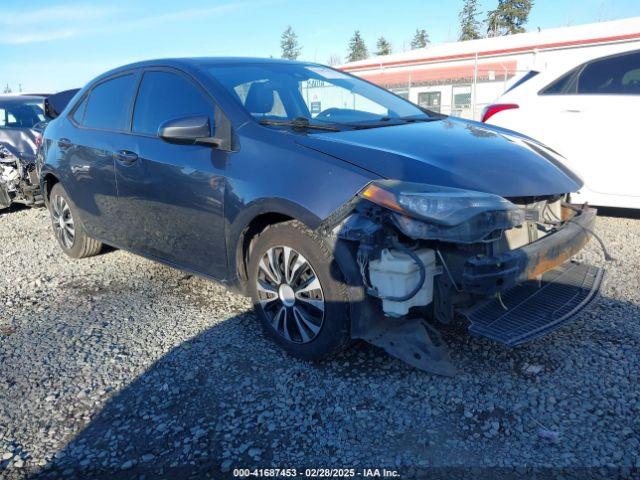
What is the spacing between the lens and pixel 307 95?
4109 mm

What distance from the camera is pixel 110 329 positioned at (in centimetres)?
379

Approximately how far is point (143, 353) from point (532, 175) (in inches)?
103

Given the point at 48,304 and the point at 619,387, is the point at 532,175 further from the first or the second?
the point at 48,304

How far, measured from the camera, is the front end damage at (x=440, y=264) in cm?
251

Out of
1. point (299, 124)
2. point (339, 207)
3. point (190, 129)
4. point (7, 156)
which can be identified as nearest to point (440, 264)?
point (339, 207)

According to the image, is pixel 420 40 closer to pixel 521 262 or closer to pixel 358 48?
pixel 358 48

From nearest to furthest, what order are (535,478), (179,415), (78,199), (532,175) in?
(535,478), (179,415), (532,175), (78,199)

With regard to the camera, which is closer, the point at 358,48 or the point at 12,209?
the point at 12,209

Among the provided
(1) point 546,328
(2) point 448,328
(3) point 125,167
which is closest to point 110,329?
(3) point 125,167

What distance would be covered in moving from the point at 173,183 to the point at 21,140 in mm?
5466

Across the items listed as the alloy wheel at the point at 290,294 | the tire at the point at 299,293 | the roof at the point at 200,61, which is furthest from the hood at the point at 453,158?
the roof at the point at 200,61

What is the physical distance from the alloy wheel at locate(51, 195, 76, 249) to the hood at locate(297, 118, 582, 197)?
3.31 metres

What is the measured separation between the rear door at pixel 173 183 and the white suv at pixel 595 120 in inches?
138

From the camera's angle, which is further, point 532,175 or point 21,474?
point 532,175
